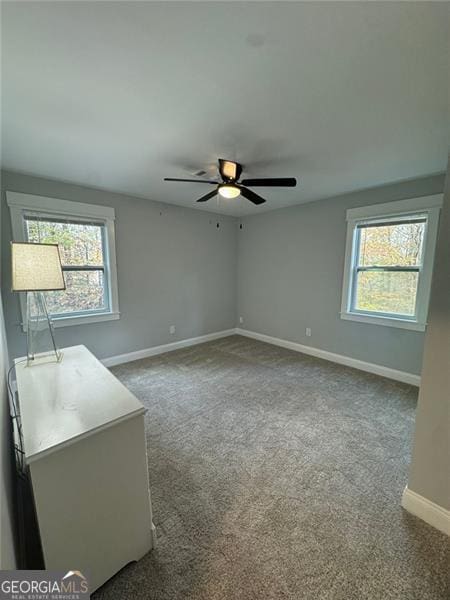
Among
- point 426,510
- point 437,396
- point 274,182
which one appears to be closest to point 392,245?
point 274,182

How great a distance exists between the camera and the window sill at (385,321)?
2969 mm

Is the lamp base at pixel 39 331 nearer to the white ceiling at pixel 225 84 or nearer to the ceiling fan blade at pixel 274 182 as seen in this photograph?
the white ceiling at pixel 225 84

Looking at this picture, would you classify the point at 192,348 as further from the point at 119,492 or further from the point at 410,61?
the point at 410,61

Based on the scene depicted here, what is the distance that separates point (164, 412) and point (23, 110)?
8.67ft

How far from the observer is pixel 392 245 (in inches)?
124

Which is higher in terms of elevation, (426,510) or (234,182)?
(234,182)

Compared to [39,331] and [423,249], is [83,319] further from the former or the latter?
[423,249]

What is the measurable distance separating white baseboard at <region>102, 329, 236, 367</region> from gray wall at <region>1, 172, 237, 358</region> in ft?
0.26

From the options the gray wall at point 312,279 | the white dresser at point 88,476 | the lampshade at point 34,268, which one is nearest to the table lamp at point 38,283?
the lampshade at point 34,268

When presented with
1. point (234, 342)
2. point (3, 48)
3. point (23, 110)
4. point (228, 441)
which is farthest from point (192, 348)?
point (3, 48)

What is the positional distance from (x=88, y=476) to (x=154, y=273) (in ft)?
10.5

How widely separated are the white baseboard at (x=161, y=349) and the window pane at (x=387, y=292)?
99.5 inches

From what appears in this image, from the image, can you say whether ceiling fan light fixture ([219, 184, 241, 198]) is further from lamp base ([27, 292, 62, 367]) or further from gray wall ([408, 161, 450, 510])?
lamp base ([27, 292, 62, 367])

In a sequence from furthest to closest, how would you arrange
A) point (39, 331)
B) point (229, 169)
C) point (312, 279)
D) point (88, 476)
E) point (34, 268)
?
point (312, 279)
point (229, 169)
point (39, 331)
point (34, 268)
point (88, 476)
